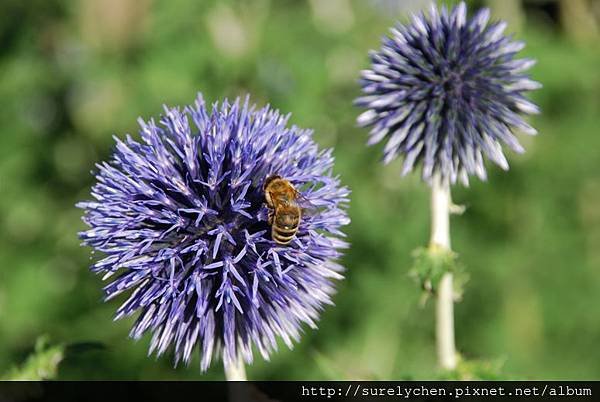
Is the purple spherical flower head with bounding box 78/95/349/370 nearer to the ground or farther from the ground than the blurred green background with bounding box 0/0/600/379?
nearer to the ground

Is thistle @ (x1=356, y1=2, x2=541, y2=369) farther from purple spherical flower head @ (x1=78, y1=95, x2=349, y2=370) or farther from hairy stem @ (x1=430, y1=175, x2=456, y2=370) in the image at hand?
purple spherical flower head @ (x1=78, y1=95, x2=349, y2=370)

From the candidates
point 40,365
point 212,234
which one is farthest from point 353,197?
point 40,365

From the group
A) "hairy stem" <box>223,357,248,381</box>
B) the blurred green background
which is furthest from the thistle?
the blurred green background

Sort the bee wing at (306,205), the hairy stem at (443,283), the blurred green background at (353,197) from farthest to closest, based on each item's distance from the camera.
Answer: the blurred green background at (353,197)
the hairy stem at (443,283)
the bee wing at (306,205)

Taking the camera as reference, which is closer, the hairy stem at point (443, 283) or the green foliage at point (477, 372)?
the green foliage at point (477, 372)

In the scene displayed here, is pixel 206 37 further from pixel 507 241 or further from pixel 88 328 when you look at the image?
pixel 507 241

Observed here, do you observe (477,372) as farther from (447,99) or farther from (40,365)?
(40,365)

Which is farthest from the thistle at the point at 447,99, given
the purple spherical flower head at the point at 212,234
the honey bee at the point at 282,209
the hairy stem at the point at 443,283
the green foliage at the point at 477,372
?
the honey bee at the point at 282,209

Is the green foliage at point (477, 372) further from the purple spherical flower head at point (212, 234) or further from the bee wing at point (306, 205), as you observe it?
the bee wing at point (306, 205)

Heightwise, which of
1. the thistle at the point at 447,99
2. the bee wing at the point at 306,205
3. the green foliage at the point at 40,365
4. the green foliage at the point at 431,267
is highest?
the thistle at the point at 447,99
